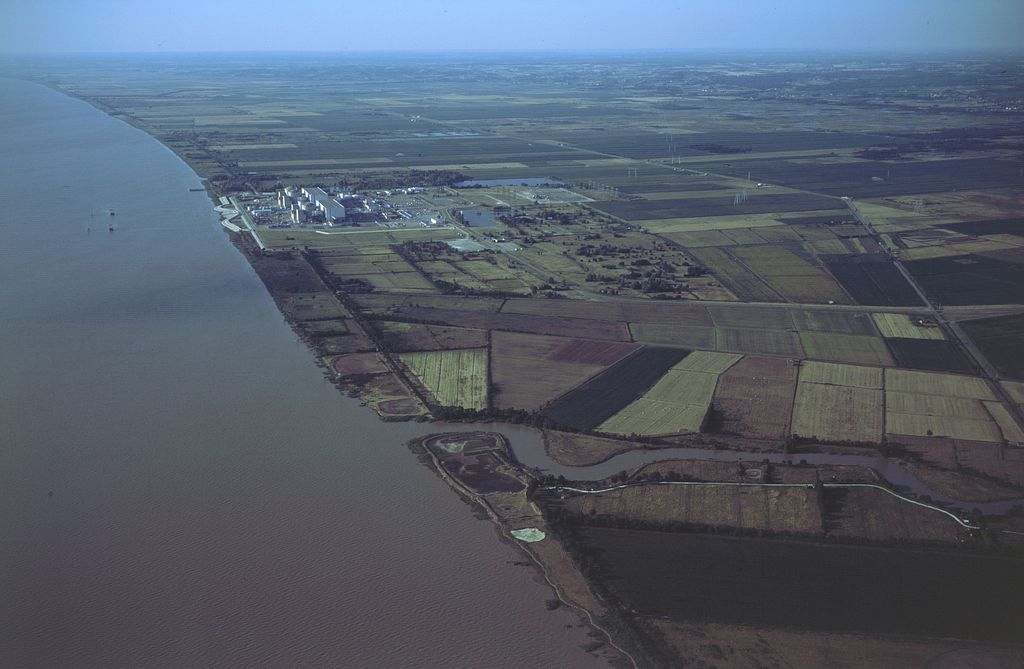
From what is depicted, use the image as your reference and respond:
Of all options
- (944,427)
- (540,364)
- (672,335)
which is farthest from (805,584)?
(672,335)

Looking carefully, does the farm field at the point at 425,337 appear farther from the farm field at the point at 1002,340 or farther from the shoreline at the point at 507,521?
the farm field at the point at 1002,340

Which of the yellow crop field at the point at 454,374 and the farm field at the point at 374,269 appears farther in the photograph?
the farm field at the point at 374,269

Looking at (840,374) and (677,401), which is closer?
(677,401)

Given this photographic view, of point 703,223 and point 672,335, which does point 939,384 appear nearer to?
point 672,335

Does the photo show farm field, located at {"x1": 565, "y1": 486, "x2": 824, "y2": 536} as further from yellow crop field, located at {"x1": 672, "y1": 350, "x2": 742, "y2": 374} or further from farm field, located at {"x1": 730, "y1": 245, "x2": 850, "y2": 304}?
farm field, located at {"x1": 730, "y1": 245, "x2": 850, "y2": 304}

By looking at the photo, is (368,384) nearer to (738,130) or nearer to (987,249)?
(987,249)

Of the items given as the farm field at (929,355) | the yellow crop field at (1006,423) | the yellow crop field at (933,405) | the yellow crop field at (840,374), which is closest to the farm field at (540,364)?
the yellow crop field at (840,374)
